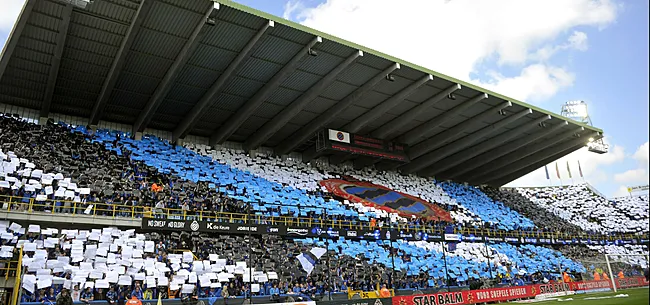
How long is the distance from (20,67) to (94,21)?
710 centimetres

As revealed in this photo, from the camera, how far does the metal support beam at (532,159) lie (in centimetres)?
4756

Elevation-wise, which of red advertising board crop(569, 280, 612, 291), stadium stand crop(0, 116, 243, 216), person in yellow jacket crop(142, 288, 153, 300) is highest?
stadium stand crop(0, 116, 243, 216)

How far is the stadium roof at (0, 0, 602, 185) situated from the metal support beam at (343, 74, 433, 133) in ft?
0.34

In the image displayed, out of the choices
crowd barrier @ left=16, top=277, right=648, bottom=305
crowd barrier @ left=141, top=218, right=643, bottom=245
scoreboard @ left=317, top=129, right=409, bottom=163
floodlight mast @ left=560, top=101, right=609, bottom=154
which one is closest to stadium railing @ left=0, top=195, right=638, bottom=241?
crowd barrier @ left=141, top=218, right=643, bottom=245

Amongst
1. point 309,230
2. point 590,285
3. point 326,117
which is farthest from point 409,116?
point 590,285

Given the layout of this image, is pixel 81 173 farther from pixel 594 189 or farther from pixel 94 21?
pixel 594 189

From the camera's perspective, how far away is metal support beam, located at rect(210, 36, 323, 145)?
1053 inches

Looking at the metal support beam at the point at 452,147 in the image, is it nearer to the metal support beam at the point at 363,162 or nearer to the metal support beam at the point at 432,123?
the metal support beam at the point at 432,123

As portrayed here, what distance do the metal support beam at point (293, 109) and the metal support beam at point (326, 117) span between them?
2527 millimetres

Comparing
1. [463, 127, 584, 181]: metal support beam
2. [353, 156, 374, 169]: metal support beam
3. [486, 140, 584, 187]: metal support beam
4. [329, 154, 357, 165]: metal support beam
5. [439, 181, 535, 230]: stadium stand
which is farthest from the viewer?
[486, 140, 584, 187]: metal support beam

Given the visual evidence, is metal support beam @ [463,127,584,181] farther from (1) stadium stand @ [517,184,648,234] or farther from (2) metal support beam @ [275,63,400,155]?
(2) metal support beam @ [275,63,400,155]

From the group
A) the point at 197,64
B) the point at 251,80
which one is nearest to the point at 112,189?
the point at 197,64

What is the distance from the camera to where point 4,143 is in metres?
25.0

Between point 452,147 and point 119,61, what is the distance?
30.4 metres
